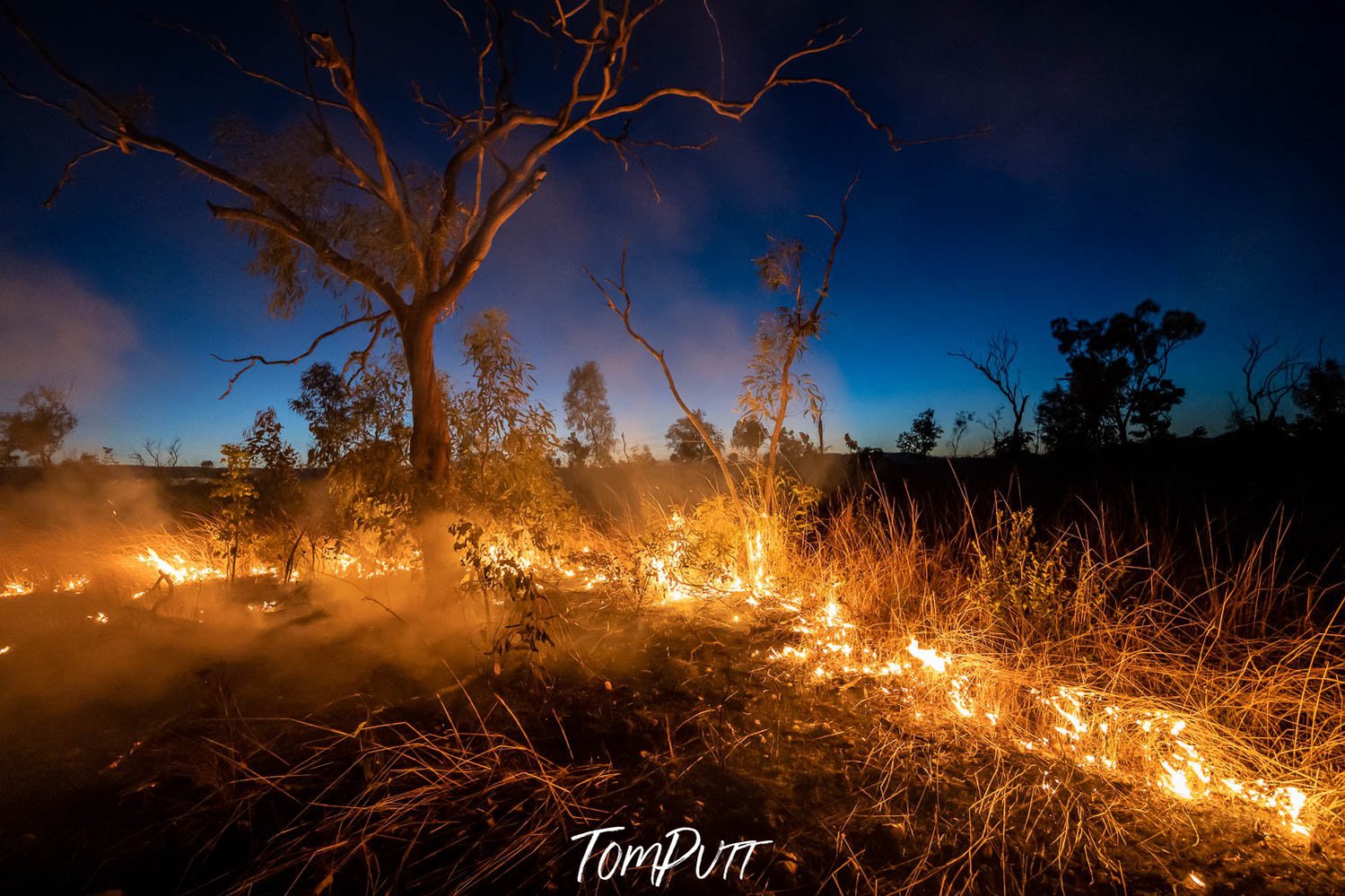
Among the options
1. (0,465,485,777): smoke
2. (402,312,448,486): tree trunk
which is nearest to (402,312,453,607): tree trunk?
(402,312,448,486): tree trunk

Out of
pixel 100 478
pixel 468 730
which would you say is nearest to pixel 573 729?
→ pixel 468 730

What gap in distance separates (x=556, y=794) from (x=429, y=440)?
11.8 ft

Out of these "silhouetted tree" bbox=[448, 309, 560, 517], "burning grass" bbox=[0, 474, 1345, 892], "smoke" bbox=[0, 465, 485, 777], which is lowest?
"burning grass" bbox=[0, 474, 1345, 892]

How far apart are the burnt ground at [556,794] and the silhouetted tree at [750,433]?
3133mm

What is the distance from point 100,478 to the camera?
20.1 meters

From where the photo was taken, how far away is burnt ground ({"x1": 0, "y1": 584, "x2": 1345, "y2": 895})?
2.24 m

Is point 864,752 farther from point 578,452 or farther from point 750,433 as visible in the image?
point 578,452

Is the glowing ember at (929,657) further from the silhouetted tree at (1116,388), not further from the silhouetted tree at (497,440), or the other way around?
the silhouetted tree at (1116,388)

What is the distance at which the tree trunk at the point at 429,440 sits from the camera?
5.25 metres

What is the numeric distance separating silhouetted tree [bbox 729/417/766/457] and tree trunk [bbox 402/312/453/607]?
3.24 m

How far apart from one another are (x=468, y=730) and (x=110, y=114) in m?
5.88

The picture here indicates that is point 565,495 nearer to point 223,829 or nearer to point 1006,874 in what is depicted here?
point 223,829

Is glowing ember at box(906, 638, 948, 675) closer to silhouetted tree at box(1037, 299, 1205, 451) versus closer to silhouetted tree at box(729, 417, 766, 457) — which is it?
silhouetted tree at box(729, 417, 766, 457)

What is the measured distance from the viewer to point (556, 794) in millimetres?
2639
